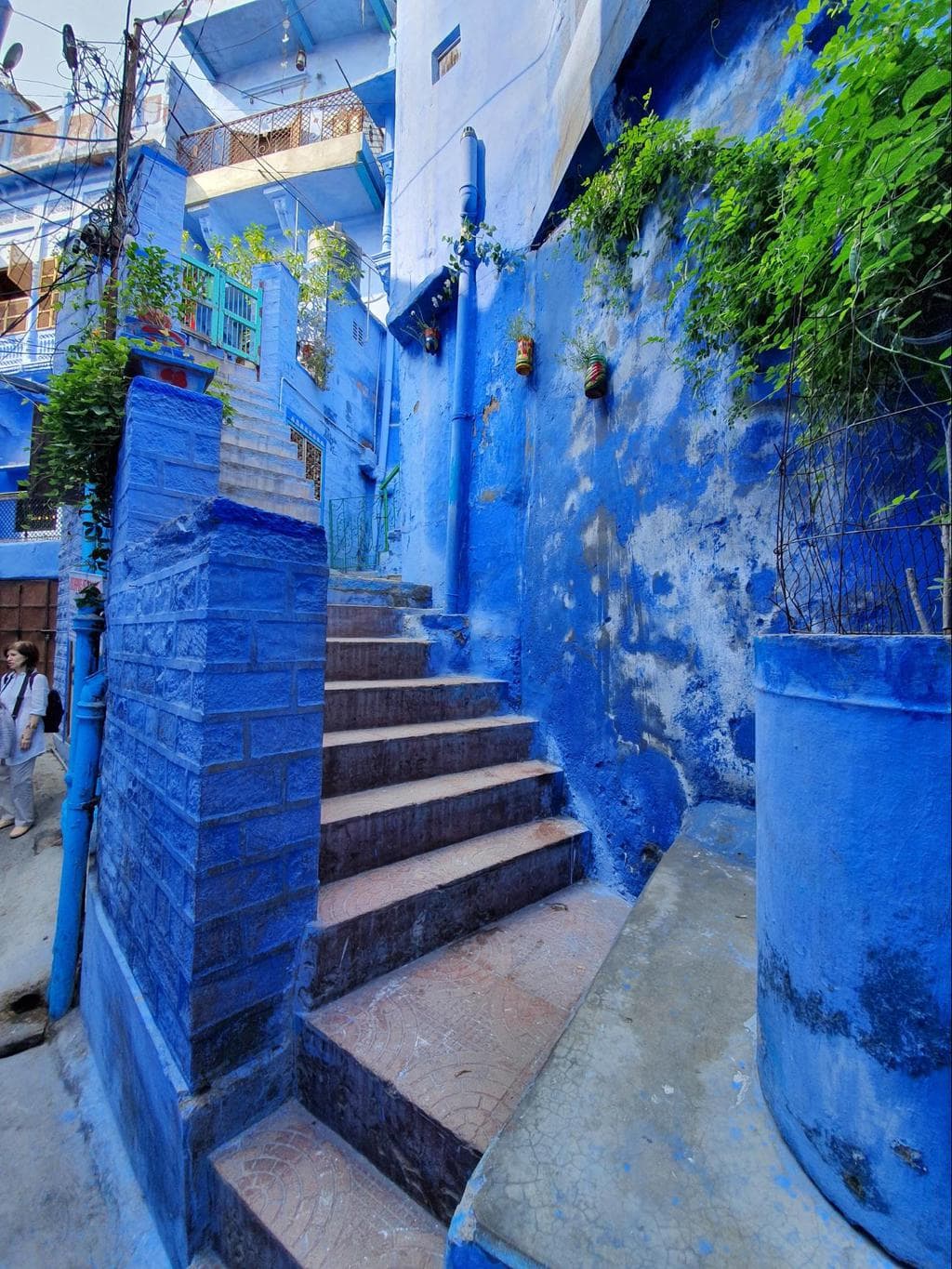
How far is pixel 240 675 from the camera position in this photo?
149cm

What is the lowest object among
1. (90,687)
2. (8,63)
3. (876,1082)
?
(876,1082)

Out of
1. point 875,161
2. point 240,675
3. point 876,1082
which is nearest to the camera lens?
point 876,1082

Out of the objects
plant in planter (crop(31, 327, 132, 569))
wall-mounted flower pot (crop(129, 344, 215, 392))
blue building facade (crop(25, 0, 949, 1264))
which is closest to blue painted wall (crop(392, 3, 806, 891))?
blue building facade (crop(25, 0, 949, 1264))

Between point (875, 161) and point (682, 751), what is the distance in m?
2.16

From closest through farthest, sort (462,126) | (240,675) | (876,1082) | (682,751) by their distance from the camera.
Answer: (876,1082)
(240,675)
(682,751)
(462,126)

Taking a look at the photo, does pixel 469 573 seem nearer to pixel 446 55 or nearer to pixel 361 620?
pixel 361 620

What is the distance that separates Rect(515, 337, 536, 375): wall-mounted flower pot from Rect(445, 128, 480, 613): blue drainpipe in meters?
0.68

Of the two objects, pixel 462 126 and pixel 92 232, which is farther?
pixel 462 126

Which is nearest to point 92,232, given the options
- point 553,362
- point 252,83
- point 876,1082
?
point 553,362

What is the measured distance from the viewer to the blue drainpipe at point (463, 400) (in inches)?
165

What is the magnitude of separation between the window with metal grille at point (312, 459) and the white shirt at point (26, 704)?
5.78 metres

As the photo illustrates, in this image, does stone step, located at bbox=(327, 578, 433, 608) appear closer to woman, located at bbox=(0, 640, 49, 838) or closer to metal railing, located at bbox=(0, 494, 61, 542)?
woman, located at bbox=(0, 640, 49, 838)

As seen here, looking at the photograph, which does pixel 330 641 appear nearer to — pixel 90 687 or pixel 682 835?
pixel 90 687

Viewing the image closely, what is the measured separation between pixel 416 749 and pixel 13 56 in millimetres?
18573
